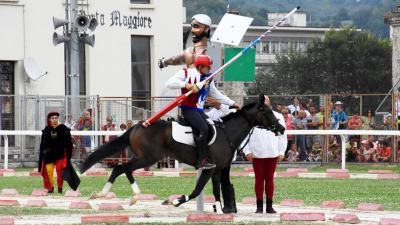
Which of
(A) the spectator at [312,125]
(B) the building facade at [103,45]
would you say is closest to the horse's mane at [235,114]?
(A) the spectator at [312,125]

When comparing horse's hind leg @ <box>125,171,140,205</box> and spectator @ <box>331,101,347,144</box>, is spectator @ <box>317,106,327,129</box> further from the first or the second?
horse's hind leg @ <box>125,171,140,205</box>

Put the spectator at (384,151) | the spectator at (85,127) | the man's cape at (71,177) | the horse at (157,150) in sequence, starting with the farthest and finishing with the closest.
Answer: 1. the spectator at (85,127)
2. the spectator at (384,151)
3. the man's cape at (71,177)
4. the horse at (157,150)

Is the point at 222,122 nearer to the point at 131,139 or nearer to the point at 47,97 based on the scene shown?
the point at 131,139

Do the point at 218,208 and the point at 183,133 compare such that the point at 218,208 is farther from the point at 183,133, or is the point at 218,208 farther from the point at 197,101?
the point at 197,101

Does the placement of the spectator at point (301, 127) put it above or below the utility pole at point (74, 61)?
below

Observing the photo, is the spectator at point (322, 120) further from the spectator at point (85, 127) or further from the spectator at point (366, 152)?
the spectator at point (85, 127)

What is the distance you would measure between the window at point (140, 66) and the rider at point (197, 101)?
1142 inches

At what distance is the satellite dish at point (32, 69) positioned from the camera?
140 ft

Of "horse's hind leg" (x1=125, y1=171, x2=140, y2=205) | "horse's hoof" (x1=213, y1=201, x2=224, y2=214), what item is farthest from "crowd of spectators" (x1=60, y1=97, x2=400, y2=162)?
"horse's hind leg" (x1=125, y1=171, x2=140, y2=205)

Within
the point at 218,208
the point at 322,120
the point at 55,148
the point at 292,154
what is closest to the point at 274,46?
the point at 322,120

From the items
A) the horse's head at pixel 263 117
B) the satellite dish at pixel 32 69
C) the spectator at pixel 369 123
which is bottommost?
the spectator at pixel 369 123

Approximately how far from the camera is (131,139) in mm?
18156

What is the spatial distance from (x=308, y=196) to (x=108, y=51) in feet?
77.4

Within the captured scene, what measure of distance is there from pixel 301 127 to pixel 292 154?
82 centimetres
